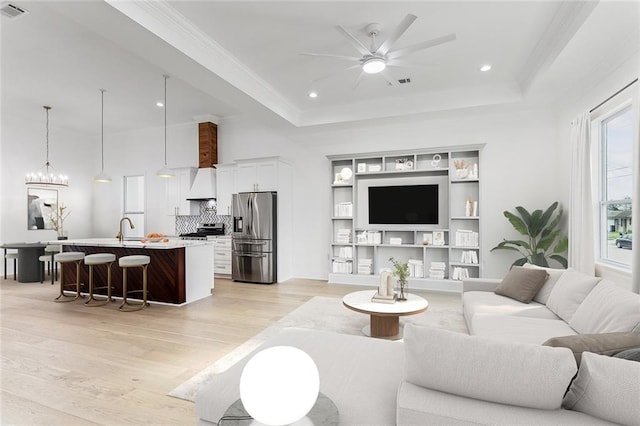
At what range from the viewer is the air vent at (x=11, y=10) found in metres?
3.08

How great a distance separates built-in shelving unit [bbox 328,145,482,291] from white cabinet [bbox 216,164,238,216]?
7.04ft

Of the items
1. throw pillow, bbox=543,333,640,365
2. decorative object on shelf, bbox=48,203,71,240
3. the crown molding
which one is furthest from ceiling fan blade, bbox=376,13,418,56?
decorative object on shelf, bbox=48,203,71,240

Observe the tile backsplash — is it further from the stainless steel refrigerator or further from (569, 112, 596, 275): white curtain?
(569, 112, 596, 275): white curtain

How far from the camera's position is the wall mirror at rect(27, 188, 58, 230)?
7.04 metres

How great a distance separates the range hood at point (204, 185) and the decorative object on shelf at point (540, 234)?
5.52 meters

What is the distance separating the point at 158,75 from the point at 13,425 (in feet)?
14.3

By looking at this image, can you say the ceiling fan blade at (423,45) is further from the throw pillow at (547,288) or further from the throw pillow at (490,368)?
the throw pillow at (490,368)

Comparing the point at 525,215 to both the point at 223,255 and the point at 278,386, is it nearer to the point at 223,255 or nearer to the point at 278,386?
the point at 278,386

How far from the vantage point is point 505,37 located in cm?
352

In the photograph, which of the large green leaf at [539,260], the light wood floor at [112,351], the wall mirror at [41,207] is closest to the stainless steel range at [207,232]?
the light wood floor at [112,351]

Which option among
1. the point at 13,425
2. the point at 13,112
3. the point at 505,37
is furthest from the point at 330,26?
the point at 13,112

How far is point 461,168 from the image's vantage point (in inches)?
212

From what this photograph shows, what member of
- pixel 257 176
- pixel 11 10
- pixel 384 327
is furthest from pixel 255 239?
pixel 11 10

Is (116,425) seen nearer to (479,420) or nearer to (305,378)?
(305,378)
